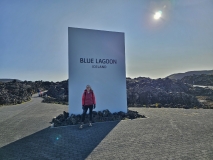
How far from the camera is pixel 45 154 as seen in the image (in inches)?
192

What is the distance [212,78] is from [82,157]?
1641 inches

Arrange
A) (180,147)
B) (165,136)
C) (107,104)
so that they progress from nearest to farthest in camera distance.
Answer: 1. (180,147)
2. (165,136)
3. (107,104)

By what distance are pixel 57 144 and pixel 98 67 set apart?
18.1ft

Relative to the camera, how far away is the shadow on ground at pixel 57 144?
15.8 ft

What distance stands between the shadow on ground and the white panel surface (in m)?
2.74

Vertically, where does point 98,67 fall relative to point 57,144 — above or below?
above

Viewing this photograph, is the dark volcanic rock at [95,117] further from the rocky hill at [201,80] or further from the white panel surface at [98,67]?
the rocky hill at [201,80]

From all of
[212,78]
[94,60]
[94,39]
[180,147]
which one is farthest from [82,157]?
[212,78]

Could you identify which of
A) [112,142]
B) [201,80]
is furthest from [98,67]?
[201,80]

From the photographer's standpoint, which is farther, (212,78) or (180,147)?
(212,78)

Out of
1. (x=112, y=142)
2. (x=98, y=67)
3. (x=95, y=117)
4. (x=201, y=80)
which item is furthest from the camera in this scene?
(x=201, y=80)

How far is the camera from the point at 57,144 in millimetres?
5602

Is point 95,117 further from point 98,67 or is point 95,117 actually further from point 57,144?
point 57,144

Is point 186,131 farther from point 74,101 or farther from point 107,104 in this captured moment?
point 74,101
